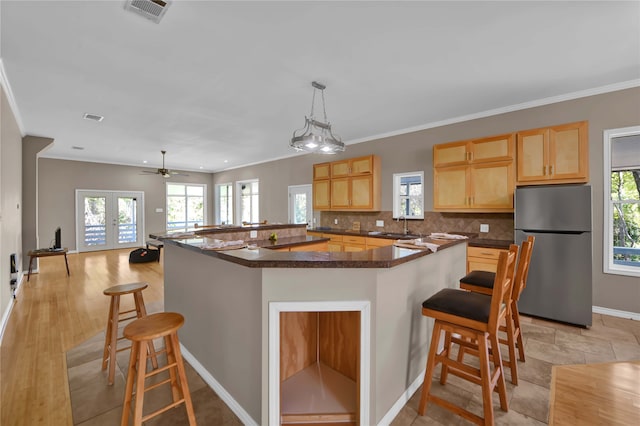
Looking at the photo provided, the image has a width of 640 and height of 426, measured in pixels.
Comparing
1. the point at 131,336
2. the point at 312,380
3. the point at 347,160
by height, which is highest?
the point at 347,160

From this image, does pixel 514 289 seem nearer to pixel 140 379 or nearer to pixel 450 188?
pixel 450 188

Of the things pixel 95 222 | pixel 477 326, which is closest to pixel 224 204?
pixel 95 222

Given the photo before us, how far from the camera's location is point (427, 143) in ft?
15.3

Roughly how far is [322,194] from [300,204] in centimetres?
142

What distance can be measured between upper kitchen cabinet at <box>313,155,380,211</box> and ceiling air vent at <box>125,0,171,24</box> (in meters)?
3.82

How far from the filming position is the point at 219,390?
203 centimetres

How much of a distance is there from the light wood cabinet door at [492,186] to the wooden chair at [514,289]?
1.50 m

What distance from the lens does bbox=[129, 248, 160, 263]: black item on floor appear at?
21.1 feet

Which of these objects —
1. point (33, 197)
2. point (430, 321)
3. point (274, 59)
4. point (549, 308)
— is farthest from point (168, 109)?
point (549, 308)

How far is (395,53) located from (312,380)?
283cm

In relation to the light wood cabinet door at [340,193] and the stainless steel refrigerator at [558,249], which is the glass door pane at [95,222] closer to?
the light wood cabinet door at [340,193]

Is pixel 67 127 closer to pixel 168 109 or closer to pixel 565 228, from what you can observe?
pixel 168 109

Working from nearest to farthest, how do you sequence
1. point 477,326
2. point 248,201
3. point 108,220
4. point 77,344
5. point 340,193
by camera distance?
1. point 477,326
2. point 77,344
3. point 340,193
4. point 108,220
5. point 248,201

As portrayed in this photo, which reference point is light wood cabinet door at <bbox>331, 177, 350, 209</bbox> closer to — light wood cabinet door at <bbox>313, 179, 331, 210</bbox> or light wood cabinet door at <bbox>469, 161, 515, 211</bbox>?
light wood cabinet door at <bbox>313, 179, 331, 210</bbox>
